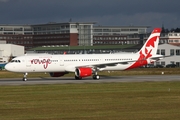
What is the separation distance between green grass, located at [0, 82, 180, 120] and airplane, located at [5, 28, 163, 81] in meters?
22.2

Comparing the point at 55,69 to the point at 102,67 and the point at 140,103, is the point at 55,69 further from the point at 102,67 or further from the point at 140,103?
the point at 140,103

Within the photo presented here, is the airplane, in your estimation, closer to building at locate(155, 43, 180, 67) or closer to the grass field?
the grass field

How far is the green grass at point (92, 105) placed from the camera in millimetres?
29266

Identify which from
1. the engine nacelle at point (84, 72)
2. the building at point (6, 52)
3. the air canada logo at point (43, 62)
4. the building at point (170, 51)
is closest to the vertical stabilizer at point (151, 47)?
the engine nacelle at point (84, 72)

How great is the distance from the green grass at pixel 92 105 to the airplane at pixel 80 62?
22.2 meters

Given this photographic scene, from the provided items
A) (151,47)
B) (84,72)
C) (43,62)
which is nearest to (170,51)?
(151,47)

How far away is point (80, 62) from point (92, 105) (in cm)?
3656

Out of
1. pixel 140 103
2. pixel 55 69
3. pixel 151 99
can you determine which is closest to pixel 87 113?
pixel 140 103

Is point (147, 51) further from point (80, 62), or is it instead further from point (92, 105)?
point (92, 105)

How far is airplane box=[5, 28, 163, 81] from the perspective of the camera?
67.7m

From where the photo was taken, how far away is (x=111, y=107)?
1315 inches

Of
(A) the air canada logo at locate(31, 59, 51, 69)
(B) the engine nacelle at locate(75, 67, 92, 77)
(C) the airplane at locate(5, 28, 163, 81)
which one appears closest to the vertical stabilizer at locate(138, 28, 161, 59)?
(C) the airplane at locate(5, 28, 163, 81)

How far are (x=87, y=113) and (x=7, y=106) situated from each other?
7.14 metres

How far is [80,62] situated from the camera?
71188mm
